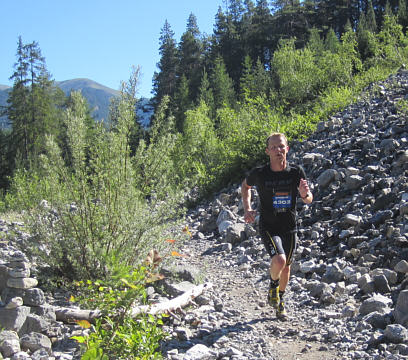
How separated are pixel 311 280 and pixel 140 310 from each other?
9.20ft

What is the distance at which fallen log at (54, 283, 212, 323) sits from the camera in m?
3.71

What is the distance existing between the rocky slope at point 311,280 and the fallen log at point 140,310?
0.08 metres

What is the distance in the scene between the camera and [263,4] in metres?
67.5

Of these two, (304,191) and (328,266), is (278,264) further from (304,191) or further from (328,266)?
(328,266)

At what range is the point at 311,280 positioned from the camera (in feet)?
18.0

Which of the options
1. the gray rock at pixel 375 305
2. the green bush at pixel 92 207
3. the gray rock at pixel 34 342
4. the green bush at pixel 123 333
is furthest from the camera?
the green bush at pixel 92 207

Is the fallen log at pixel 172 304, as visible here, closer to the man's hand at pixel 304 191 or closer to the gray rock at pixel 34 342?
the gray rock at pixel 34 342

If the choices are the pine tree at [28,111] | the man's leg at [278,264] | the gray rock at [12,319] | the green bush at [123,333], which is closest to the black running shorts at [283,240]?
the man's leg at [278,264]

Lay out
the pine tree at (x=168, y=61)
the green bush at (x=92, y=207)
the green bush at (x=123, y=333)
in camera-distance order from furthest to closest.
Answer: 1. the pine tree at (x=168, y=61)
2. the green bush at (x=92, y=207)
3. the green bush at (x=123, y=333)

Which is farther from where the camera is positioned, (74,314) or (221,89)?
(221,89)

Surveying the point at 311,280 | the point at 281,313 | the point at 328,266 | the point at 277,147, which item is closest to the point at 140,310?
the point at 281,313

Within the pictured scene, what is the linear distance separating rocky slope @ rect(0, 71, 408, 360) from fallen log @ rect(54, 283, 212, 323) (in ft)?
0.25

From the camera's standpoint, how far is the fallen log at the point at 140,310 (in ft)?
12.2

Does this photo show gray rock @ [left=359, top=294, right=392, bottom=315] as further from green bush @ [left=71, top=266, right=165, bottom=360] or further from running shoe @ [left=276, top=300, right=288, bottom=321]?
green bush @ [left=71, top=266, right=165, bottom=360]
